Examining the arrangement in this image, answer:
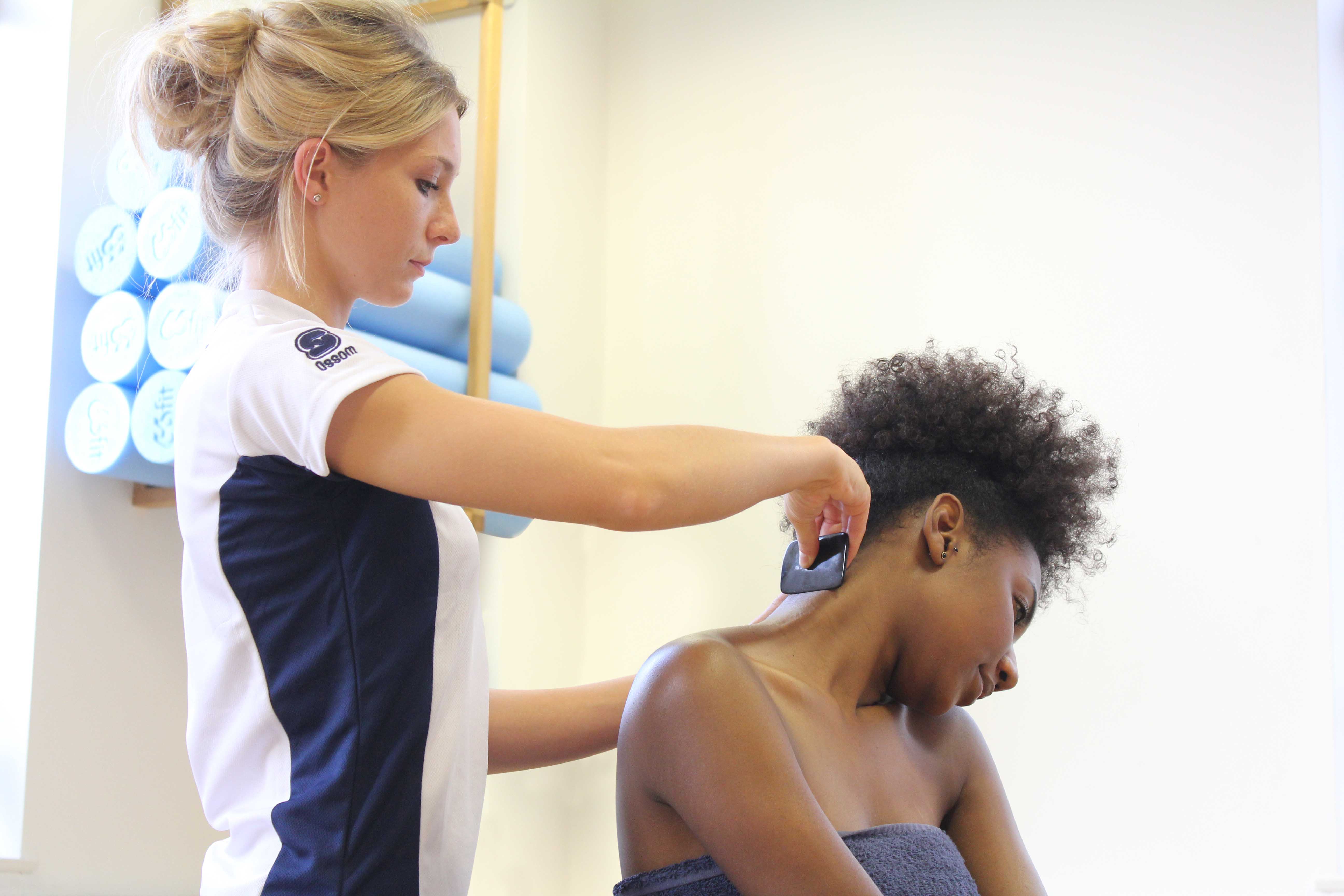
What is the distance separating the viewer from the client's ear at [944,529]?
1116mm

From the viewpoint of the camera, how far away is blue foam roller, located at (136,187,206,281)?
1754mm

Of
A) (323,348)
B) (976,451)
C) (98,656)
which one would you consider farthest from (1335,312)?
(98,656)

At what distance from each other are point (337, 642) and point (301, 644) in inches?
1.1

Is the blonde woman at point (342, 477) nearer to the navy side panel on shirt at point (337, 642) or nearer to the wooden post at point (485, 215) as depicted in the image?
the navy side panel on shirt at point (337, 642)

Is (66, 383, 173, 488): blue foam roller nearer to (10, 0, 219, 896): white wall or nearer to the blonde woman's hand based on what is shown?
(10, 0, 219, 896): white wall

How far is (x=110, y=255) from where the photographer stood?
1886 mm

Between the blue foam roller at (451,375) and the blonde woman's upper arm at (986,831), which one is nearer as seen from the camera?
the blonde woman's upper arm at (986,831)

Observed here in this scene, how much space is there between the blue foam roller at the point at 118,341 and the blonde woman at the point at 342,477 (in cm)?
90

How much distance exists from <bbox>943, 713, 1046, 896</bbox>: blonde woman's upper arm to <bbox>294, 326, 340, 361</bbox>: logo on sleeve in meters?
0.80

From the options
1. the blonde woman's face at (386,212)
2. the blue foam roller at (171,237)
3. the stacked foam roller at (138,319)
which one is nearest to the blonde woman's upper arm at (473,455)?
the blonde woman's face at (386,212)

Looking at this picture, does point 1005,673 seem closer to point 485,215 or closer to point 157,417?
point 157,417

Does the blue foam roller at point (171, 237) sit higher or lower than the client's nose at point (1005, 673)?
higher

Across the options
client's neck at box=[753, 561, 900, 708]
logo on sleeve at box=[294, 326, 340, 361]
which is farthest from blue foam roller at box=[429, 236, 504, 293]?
logo on sleeve at box=[294, 326, 340, 361]

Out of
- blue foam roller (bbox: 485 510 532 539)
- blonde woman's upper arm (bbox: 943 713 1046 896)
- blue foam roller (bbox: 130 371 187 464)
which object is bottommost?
blonde woman's upper arm (bbox: 943 713 1046 896)
